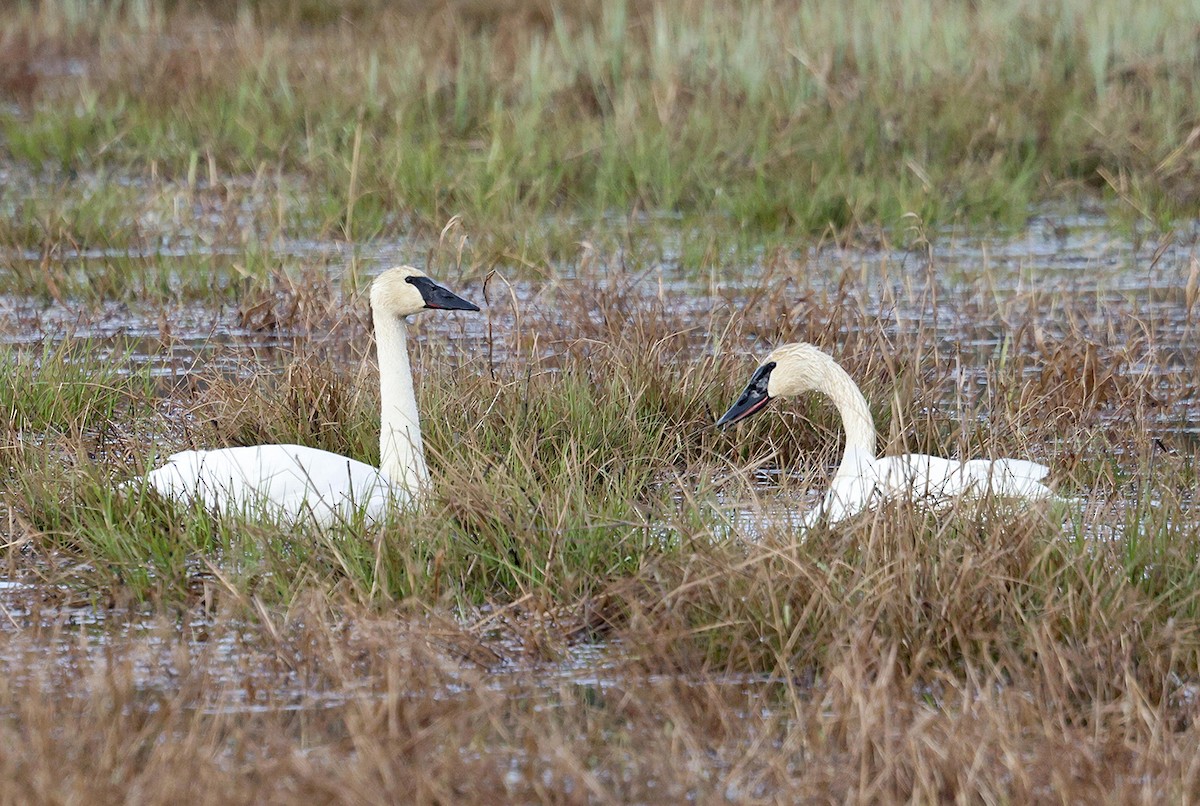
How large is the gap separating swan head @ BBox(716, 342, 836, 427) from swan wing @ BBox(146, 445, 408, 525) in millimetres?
1201

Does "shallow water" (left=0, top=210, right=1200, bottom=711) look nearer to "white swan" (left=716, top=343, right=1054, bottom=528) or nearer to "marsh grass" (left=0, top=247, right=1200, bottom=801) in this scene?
"marsh grass" (left=0, top=247, right=1200, bottom=801)

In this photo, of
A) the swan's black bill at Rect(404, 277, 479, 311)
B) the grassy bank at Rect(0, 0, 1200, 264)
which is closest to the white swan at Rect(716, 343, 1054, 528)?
the swan's black bill at Rect(404, 277, 479, 311)

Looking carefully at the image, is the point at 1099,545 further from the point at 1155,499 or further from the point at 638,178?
the point at 638,178

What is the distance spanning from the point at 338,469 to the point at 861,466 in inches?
57.7

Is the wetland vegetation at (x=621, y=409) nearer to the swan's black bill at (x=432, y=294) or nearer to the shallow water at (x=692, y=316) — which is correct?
the shallow water at (x=692, y=316)

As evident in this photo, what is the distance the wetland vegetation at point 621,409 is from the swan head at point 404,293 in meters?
0.35

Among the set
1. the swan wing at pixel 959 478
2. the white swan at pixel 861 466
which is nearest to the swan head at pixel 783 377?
the white swan at pixel 861 466

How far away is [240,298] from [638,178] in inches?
105

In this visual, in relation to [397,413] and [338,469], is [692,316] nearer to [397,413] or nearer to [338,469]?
[397,413]

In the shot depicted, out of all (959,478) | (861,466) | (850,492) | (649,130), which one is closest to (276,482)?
(850,492)

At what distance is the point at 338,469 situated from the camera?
5.14m

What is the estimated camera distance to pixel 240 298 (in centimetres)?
822

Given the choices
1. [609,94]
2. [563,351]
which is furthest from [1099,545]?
[609,94]

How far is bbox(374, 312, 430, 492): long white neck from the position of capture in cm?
507
